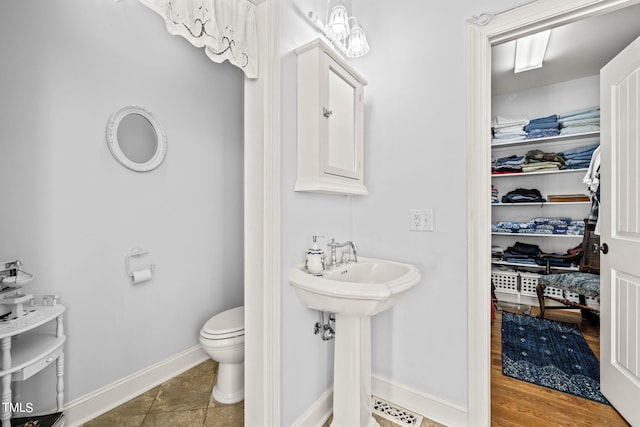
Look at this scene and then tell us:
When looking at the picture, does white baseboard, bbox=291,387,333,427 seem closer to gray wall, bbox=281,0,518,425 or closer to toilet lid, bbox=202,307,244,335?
gray wall, bbox=281,0,518,425

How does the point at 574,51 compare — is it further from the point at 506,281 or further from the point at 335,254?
the point at 335,254

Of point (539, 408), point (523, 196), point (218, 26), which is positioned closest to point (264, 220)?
point (218, 26)

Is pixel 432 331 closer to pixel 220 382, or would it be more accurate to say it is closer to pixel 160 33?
pixel 220 382

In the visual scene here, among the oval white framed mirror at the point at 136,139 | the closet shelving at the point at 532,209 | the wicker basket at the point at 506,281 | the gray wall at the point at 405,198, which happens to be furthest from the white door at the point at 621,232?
the oval white framed mirror at the point at 136,139

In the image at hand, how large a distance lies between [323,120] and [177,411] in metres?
1.79

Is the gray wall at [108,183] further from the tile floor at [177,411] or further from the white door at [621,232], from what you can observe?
the white door at [621,232]

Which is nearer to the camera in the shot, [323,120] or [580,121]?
[323,120]

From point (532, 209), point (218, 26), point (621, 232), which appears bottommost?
point (621, 232)

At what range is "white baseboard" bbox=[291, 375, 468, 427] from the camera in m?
1.45

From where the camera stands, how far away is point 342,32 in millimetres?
1571

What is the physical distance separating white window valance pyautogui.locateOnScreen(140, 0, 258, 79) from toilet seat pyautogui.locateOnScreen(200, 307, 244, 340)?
4.50 feet

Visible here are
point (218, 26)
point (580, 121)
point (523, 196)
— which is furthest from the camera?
point (523, 196)

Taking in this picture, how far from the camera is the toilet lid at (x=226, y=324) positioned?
166 centimetres

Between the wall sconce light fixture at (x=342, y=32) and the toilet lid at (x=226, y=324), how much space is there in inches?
69.3
